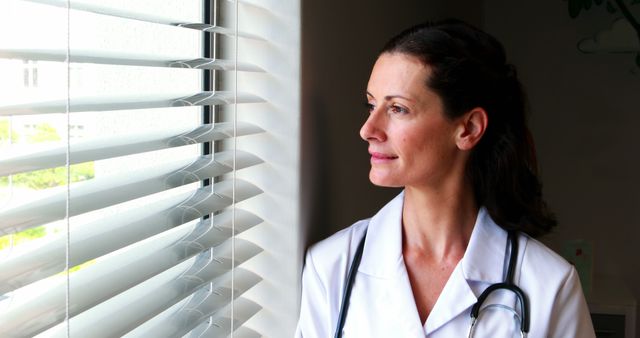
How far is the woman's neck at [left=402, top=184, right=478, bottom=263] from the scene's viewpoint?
67.1 inches

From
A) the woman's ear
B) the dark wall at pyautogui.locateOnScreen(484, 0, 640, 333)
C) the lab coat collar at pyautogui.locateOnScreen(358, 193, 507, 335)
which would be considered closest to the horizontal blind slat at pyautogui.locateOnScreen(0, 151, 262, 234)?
the lab coat collar at pyautogui.locateOnScreen(358, 193, 507, 335)

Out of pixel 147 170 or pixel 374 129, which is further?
pixel 374 129

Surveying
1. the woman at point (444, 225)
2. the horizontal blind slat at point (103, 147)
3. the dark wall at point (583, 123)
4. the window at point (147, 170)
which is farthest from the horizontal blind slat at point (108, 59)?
the dark wall at point (583, 123)

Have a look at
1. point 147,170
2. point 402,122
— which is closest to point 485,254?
point 402,122

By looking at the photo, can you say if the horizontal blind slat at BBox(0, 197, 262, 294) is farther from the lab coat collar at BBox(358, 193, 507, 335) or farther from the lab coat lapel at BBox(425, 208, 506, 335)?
the lab coat lapel at BBox(425, 208, 506, 335)

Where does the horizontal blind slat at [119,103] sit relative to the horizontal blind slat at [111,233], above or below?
above

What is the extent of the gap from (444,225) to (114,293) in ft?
2.70

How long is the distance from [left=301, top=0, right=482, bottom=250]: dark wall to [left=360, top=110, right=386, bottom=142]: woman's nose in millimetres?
126

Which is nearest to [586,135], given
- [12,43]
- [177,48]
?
[177,48]

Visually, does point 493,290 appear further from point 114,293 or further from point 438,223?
point 114,293

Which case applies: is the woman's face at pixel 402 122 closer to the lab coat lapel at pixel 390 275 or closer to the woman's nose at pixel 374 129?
the woman's nose at pixel 374 129

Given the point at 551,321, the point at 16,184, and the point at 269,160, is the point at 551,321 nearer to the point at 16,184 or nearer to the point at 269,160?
the point at 269,160

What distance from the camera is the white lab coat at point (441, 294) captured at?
1561mm

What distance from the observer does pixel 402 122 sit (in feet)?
5.20
